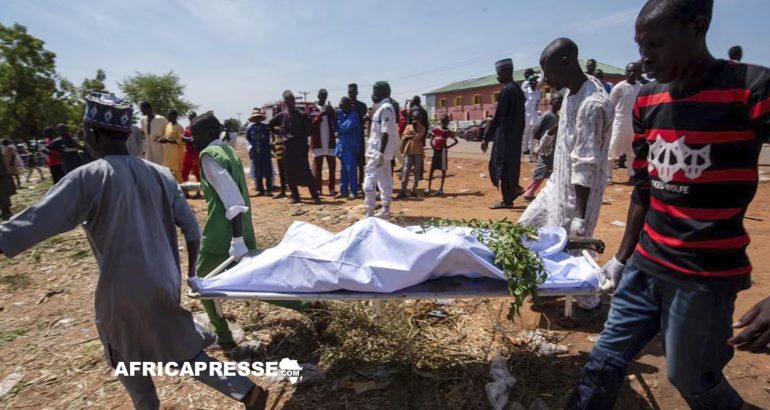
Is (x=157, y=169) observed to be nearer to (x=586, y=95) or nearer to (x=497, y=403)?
(x=497, y=403)

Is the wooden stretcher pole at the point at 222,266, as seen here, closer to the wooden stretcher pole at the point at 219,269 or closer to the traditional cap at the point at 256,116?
the wooden stretcher pole at the point at 219,269

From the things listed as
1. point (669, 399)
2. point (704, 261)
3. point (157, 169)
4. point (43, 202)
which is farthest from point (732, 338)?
point (43, 202)

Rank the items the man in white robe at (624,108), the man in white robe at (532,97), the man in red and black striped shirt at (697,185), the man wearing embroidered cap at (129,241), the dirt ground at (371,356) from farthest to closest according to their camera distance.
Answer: the man in white robe at (532,97)
the man in white robe at (624,108)
the dirt ground at (371,356)
the man wearing embroidered cap at (129,241)
the man in red and black striped shirt at (697,185)

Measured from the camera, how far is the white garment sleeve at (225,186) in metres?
2.89

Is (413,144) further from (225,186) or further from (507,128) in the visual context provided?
(225,186)

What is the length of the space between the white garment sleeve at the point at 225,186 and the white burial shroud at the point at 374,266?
406 mm

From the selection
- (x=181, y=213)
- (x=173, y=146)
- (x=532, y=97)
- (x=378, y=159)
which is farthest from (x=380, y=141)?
(x=532, y=97)

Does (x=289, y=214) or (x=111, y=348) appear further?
(x=289, y=214)

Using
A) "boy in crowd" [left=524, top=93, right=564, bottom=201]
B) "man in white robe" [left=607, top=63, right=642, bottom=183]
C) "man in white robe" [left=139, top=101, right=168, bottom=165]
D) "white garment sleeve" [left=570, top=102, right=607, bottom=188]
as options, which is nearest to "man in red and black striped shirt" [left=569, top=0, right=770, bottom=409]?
"white garment sleeve" [left=570, top=102, right=607, bottom=188]

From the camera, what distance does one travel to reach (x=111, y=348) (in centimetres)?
215

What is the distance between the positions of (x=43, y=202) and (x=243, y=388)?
1.23 metres

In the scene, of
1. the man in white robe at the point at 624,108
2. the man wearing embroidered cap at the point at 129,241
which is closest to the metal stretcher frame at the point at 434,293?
the man wearing embroidered cap at the point at 129,241

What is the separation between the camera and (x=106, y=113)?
80.2 inches

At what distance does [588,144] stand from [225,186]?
2.41 m
